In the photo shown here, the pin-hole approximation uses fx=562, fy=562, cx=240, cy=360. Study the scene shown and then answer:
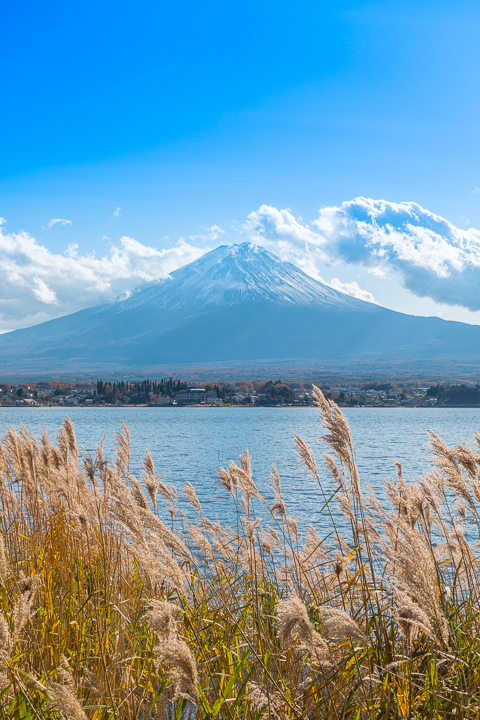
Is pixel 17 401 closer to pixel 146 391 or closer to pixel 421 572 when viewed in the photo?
pixel 146 391

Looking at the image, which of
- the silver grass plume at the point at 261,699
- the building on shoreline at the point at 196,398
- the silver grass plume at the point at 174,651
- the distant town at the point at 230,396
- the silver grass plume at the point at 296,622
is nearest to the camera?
the silver grass plume at the point at 174,651

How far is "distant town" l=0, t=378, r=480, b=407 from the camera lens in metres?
120

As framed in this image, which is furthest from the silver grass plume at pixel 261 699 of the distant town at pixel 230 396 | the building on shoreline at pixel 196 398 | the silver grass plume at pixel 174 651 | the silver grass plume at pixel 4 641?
the building on shoreline at pixel 196 398

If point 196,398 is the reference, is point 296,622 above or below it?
above

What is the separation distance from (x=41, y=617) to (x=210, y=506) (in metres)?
14.5

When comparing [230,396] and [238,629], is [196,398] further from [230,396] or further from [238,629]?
[238,629]

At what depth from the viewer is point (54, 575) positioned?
501 centimetres

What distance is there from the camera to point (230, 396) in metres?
134

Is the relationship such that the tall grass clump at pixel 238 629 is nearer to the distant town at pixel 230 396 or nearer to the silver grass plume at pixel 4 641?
the silver grass plume at pixel 4 641

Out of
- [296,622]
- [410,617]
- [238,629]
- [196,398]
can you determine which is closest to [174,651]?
[296,622]

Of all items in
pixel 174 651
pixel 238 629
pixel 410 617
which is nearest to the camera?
pixel 174 651

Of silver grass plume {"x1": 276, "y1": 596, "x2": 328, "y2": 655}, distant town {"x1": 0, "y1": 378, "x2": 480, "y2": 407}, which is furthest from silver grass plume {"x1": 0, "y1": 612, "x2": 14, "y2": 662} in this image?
distant town {"x1": 0, "y1": 378, "x2": 480, "y2": 407}

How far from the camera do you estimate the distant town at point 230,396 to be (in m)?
120

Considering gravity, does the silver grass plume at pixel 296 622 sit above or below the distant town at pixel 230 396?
above
